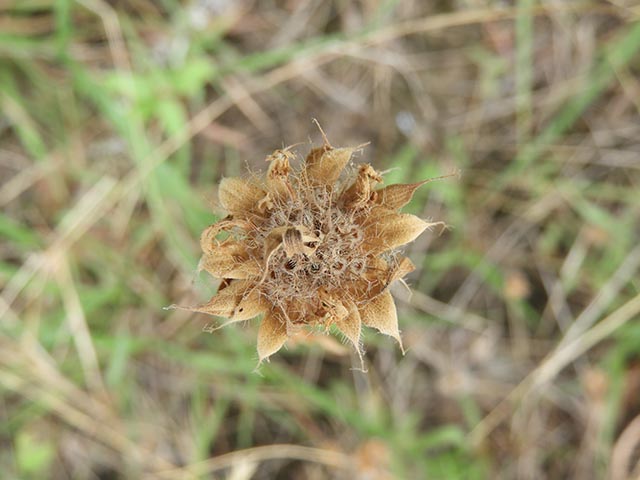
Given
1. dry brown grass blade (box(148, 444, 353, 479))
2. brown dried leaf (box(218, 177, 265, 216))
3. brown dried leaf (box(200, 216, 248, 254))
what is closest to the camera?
brown dried leaf (box(200, 216, 248, 254))

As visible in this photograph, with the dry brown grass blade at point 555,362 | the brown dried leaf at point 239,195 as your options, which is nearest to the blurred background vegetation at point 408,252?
the dry brown grass blade at point 555,362

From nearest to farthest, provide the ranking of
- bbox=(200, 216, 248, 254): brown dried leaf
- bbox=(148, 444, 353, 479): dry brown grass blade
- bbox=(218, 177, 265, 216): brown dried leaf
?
bbox=(200, 216, 248, 254): brown dried leaf < bbox=(218, 177, 265, 216): brown dried leaf < bbox=(148, 444, 353, 479): dry brown grass blade

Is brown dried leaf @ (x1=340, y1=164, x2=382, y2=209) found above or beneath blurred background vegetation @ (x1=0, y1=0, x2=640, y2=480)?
above

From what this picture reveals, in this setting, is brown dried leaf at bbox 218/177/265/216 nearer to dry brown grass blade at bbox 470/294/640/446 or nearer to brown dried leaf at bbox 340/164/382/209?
brown dried leaf at bbox 340/164/382/209

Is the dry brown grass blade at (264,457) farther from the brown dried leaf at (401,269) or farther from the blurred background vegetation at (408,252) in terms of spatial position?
the brown dried leaf at (401,269)

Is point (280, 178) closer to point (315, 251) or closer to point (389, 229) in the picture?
point (315, 251)

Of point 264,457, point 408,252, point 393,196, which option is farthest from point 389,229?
point 264,457

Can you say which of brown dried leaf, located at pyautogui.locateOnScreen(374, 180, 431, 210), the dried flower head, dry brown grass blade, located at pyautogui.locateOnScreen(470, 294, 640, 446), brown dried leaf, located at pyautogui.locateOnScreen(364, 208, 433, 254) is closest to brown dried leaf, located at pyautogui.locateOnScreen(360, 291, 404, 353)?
the dried flower head

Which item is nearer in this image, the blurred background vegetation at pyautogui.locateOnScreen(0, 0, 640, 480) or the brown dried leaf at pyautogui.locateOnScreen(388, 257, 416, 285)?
the brown dried leaf at pyautogui.locateOnScreen(388, 257, 416, 285)

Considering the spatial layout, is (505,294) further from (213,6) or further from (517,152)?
(213,6)
